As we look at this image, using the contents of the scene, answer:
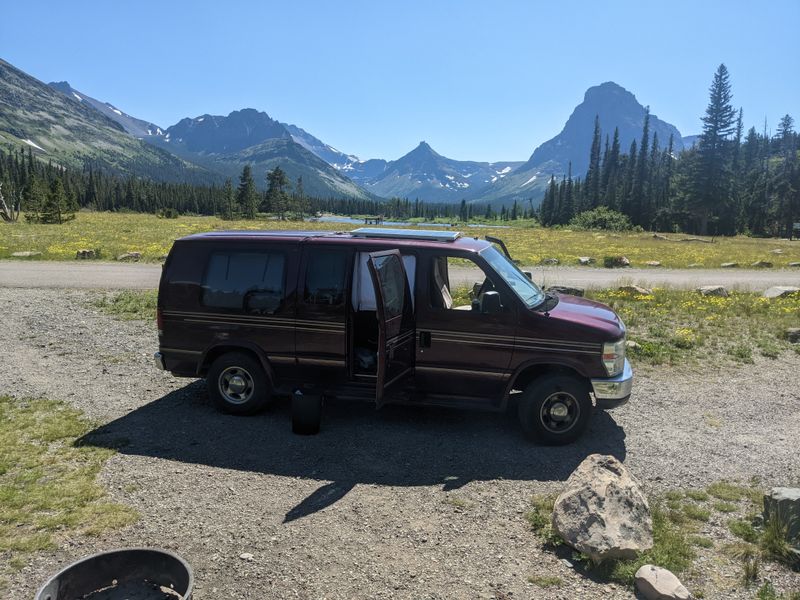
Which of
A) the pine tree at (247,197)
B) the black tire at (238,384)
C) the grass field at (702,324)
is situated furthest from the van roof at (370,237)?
the pine tree at (247,197)

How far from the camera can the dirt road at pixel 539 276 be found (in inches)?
727

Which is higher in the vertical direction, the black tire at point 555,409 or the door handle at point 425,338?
the door handle at point 425,338

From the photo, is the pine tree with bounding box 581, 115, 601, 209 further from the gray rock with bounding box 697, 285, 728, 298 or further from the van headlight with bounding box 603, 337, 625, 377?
the van headlight with bounding box 603, 337, 625, 377

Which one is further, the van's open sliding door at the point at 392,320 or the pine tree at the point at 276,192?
the pine tree at the point at 276,192

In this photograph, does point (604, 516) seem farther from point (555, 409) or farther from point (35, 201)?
point (35, 201)

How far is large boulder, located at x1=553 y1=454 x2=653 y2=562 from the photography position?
416cm

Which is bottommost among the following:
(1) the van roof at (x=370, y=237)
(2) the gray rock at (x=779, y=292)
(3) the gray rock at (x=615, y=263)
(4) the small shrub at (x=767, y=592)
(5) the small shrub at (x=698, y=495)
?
(5) the small shrub at (x=698, y=495)

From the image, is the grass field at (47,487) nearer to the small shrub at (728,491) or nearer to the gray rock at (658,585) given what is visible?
the gray rock at (658,585)

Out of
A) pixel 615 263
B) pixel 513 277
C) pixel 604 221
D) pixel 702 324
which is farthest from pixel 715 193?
pixel 513 277

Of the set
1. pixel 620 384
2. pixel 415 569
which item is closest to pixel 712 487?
pixel 620 384

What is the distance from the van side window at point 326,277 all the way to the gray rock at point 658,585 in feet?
14.3

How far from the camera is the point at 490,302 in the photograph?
623cm

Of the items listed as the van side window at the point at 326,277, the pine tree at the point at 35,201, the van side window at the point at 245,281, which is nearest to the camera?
the van side window at the point at 326,277

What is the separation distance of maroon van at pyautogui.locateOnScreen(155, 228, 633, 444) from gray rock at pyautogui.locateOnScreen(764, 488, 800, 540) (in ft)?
6.48
